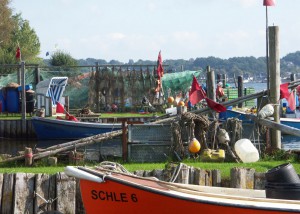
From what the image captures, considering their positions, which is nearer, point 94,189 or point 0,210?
point 94,189

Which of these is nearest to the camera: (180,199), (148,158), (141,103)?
(180,199)

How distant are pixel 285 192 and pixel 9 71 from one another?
214 ft

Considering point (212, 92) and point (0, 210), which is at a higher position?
point (212, 92)

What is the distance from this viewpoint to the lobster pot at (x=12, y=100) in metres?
44.7

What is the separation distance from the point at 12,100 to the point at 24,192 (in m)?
31.1

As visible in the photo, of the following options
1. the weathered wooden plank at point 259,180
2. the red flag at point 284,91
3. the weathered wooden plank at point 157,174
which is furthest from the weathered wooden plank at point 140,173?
the red flag at point 284,91

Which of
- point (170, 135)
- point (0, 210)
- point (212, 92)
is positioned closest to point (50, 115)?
point (212, 92)

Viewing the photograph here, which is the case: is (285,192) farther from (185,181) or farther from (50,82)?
(50,82)

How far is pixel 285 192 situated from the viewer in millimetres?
13273

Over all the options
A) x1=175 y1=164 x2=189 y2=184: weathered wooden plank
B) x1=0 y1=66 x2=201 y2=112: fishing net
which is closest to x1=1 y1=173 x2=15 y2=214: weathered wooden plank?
x1=175 y1=164 x2=189 y2=184: weathered wooden plank

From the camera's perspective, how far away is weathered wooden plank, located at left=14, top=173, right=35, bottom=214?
1539 cm

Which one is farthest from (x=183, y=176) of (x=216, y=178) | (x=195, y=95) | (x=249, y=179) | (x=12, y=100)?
(x=12, y=100)

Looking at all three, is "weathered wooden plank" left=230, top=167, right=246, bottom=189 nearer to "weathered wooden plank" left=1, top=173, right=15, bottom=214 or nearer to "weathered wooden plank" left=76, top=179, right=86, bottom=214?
"weathered wooden plank" left=76, top=179, right=86, bottom=214

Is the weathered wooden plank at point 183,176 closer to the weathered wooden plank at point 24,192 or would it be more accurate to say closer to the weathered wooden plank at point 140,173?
the weathered wooden plank at point 140,173
